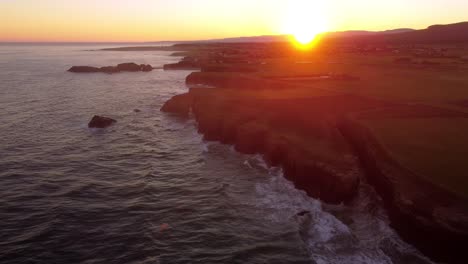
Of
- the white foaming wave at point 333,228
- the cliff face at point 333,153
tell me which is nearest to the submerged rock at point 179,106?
the cliff face at point 333,153

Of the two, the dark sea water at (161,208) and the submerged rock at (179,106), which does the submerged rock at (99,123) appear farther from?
the submerged rock at (179,106)

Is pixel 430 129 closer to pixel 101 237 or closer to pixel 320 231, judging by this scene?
pixel 320 231

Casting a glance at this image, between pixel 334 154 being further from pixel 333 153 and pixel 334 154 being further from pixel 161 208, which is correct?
pixel 161 208

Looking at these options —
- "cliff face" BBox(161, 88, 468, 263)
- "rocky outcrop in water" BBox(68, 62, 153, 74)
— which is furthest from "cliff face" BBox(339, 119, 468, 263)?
"rocky outcrop in water" BBox(68, 62, 153, 74)

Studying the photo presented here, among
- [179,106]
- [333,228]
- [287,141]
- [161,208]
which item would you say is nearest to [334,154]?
[287,141]

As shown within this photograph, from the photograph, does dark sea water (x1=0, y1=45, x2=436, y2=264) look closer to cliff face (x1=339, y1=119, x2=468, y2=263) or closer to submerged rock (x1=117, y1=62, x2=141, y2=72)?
cliff face (x1=339, y1=119, x2=468, y2=263)
